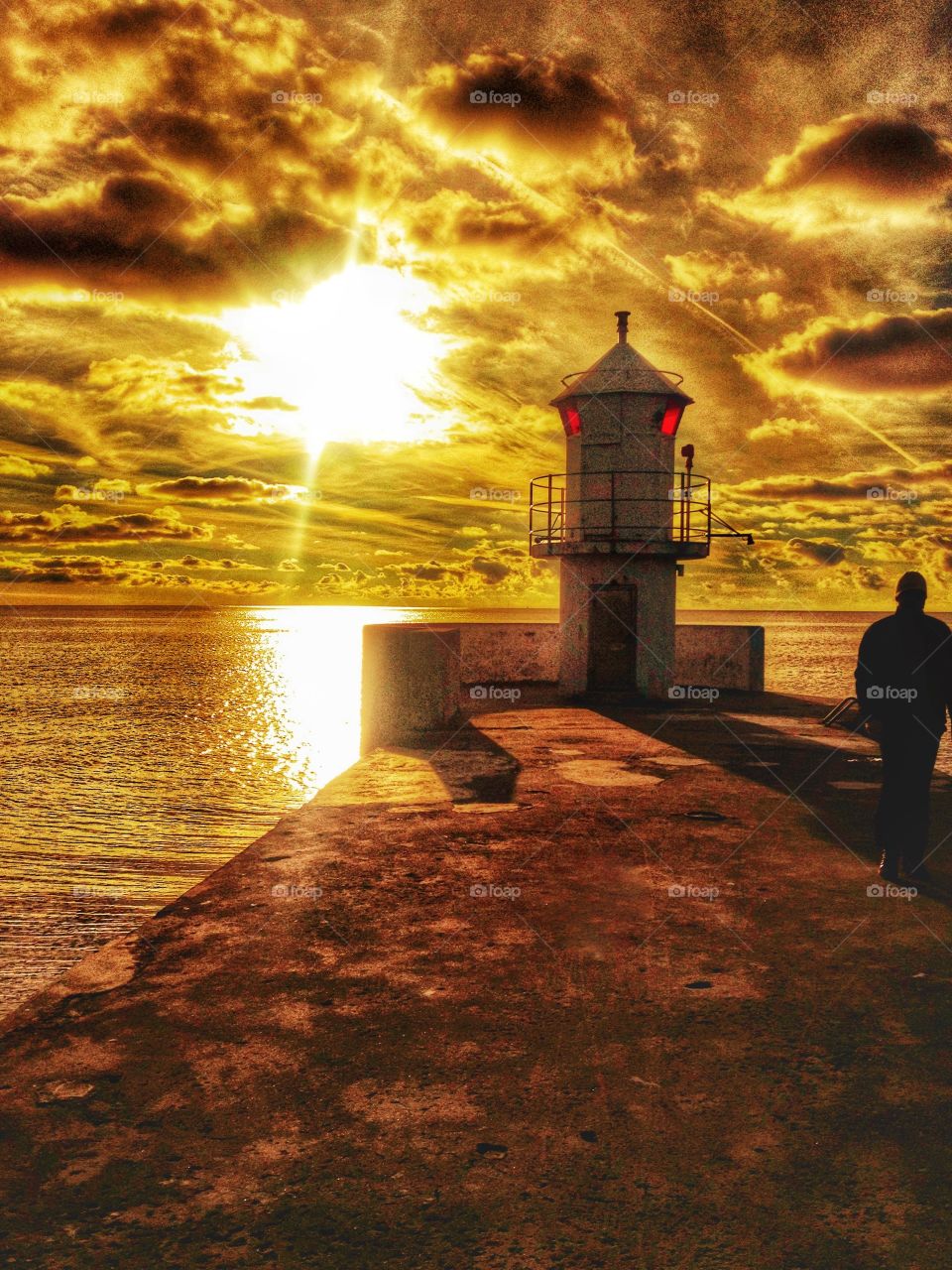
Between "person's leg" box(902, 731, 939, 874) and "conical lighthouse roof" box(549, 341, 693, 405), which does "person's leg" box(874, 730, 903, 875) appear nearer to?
"person's leg" box(902, 731, 939, 874)

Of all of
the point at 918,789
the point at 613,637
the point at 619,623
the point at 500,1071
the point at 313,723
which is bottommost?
the point at 313,723

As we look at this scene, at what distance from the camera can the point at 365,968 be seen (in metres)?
5.12

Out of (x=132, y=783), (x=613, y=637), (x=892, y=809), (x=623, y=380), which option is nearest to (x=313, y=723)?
(x=132, y=783)

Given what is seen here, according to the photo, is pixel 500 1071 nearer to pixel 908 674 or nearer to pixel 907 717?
pixel 907 717

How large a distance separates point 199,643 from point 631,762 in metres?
90.3

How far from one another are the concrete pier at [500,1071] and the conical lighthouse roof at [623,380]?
1310 centimetres

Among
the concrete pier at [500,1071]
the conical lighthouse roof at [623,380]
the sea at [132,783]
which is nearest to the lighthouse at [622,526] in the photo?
the conical lighthouse roof at [623,380]

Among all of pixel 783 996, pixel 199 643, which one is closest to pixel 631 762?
pixel 783 996

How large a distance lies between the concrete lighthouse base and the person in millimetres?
12124

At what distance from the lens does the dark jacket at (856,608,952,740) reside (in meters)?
6.62

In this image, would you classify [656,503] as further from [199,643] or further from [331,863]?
[199,643]

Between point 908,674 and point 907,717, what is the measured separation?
0.33 m

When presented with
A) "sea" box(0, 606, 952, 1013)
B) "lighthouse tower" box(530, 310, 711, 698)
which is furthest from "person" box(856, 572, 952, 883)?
"lighthouse tower" box(530, 310, 711, 698)

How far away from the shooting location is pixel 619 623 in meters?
19.2
